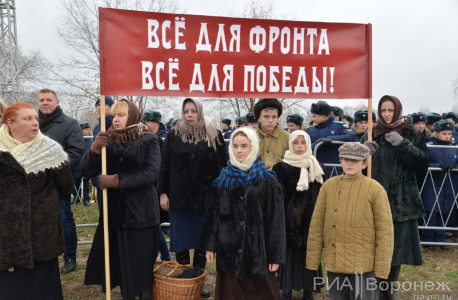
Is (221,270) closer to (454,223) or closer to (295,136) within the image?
(295,136)

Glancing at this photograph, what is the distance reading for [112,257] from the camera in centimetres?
370

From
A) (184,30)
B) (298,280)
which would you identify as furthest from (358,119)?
(184,30)

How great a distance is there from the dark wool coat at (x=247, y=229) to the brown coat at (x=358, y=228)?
20.0 inches

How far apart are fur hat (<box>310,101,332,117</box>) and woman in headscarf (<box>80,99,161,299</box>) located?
132 inches

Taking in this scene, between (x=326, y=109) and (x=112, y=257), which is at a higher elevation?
(x=326, y=109)

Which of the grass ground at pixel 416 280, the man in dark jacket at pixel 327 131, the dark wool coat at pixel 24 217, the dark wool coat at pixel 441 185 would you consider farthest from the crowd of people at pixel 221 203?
the dark wool coat at pixel 441 185

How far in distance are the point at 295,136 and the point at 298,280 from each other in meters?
1.52

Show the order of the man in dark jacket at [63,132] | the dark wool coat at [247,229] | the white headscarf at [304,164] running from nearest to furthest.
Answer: the dark wool coat at [247,229]
the white headscarf at [304,164]
the man in dark jacket at [63,132]

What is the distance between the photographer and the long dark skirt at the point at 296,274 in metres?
3.82

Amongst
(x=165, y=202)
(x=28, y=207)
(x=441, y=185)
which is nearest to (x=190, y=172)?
(x=165, y=202)

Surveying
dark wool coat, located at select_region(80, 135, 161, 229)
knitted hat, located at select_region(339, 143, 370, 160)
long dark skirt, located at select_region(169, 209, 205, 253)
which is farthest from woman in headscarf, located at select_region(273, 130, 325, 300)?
dark wool coat, located at select_region(80, 135, 161, 229)

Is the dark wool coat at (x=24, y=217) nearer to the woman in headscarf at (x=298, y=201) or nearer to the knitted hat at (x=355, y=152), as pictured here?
the woman in headscarf at (x=298, y=201)

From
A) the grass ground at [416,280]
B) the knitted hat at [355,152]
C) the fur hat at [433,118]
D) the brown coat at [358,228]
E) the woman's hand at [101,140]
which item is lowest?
the grass ground at [416,280]

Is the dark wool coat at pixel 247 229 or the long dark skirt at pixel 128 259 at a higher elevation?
the dark wool coat at pixel 247 229
